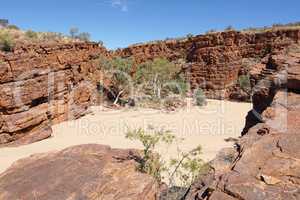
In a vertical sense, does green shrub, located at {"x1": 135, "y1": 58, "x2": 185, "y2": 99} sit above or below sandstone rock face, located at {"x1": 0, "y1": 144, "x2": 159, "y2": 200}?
above

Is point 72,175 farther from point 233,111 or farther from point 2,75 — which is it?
point 233,111

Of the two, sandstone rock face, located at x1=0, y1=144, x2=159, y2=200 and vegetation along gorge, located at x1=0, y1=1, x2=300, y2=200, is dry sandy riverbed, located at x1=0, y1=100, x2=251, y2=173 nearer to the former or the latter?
vegetation along gorge, located at x1=0, y1=1, x2=300, y2=200

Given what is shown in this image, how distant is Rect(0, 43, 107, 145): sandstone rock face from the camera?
1148 centimetres

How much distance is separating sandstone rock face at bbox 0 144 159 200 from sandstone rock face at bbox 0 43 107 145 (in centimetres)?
595

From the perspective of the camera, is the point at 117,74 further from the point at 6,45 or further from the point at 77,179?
the point at 77,179

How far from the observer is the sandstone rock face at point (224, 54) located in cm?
2409

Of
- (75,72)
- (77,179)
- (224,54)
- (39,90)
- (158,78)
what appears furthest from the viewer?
(224,54)

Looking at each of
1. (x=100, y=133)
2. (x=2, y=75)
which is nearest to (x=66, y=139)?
(x=100, y=133)

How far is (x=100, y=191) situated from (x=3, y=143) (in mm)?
7970

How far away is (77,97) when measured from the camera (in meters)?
16.0

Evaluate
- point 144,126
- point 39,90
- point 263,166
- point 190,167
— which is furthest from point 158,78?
point 263,166

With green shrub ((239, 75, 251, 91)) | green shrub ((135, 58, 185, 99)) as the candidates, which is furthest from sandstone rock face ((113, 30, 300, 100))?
green shrub ((135, 58, 185, 99))

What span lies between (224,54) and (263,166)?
23.6 metres

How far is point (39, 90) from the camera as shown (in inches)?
506
